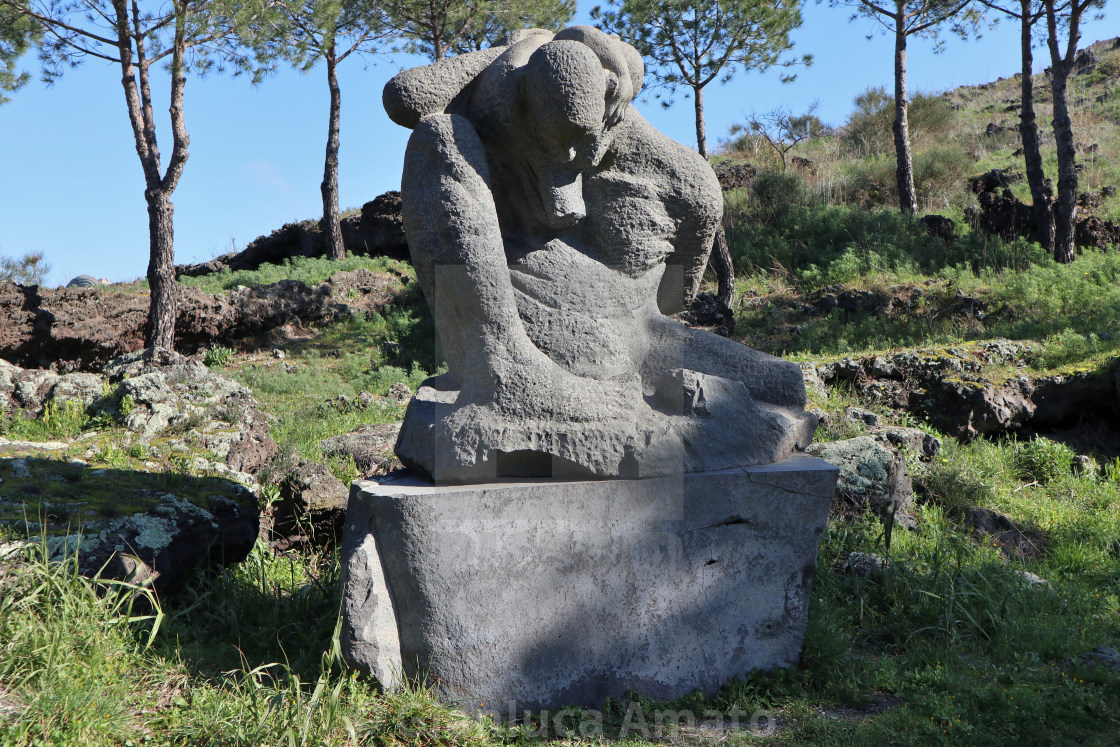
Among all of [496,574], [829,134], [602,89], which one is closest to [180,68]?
[602,89]

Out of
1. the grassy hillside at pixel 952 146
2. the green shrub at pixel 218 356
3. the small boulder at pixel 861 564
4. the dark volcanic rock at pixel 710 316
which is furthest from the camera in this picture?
the grassy hillside at pixel 952 146

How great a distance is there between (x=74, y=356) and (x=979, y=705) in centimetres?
885

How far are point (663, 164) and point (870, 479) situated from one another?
7.43 feet

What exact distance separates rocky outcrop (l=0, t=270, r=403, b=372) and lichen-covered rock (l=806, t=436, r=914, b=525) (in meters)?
7.53

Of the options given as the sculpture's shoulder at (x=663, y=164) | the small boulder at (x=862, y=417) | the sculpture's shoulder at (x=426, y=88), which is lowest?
the small boulder at (x=862, y=417)

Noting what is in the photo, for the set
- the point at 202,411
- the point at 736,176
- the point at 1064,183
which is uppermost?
the point at 736,176

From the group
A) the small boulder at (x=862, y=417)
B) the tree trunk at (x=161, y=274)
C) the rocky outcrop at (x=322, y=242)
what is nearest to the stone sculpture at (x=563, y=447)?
the small boulder at (x=862, y=417)

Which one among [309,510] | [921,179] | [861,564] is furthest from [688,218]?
[921,179]

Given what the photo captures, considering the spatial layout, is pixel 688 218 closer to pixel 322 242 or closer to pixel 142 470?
pixel 142 470

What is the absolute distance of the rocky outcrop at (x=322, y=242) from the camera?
46.1 ft

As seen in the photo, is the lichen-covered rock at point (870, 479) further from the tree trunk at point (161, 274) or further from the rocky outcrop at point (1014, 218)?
the rocky outcrop at point (1014, 218)

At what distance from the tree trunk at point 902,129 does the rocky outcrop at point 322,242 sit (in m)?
7.80

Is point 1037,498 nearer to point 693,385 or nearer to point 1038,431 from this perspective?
point 1038,431

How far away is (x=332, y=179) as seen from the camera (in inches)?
562
